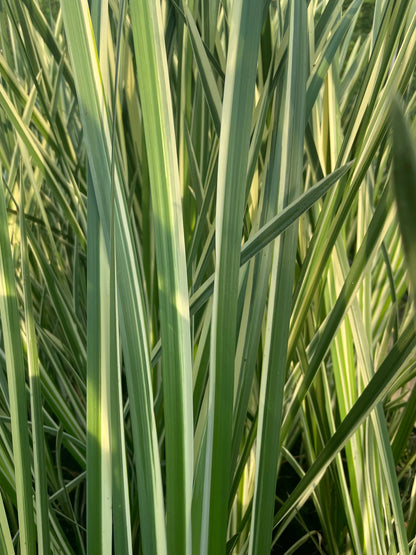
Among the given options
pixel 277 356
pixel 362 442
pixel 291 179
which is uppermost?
pixel 291 179

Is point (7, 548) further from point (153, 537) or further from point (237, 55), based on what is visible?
point (237, 55)

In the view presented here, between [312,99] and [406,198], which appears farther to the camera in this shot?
[312,99]

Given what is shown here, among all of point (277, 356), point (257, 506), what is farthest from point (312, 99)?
point (257, 506)

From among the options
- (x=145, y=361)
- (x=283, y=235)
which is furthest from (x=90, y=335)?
(x=283, y=235)

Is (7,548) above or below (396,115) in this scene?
below

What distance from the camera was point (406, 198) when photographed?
0.39ft

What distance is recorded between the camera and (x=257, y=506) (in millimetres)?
393

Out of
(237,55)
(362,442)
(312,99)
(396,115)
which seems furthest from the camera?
(362,442)

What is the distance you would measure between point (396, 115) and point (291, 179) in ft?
1.01

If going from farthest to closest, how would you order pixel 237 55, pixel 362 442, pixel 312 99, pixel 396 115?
pixel 362 442 < pixel 312 99 < pixel 237 55 < pixel 396 115

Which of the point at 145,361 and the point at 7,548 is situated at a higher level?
the point at 145,361

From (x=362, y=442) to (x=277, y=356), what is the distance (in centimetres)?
29

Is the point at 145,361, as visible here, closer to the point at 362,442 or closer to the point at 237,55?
the point at 237,55

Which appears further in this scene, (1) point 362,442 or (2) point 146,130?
(1) point 362,442
